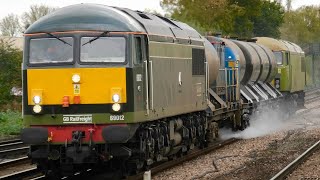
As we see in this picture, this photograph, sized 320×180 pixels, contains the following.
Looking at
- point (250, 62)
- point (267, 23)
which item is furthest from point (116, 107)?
point (267, 23)

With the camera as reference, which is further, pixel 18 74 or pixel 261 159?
pixel 18 74

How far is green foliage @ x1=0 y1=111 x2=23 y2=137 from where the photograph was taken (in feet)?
84.2

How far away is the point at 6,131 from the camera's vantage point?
84.2 ft

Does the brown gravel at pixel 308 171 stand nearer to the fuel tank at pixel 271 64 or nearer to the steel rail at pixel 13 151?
the steel rail at pixel 13 151

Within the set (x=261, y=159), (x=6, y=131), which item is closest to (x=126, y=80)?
(x=261, y=159)

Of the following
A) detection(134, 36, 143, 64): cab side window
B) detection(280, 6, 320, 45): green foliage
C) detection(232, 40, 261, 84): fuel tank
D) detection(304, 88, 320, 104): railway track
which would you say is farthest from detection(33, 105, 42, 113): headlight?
detection(280, 6, 320, 45): green foliage

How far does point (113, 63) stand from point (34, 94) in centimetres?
155

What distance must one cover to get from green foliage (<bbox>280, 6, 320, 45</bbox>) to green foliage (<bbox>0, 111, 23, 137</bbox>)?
230ft

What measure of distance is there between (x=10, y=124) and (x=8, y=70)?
9.21 metres

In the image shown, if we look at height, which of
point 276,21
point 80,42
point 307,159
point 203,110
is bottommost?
point 307,159

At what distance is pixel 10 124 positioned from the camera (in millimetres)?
27094

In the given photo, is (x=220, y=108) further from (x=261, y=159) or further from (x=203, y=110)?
(x=261, y=159)

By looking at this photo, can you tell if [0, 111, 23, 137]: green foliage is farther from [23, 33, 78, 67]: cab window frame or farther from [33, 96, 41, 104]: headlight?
[33, 96, 41, 104]: headlight

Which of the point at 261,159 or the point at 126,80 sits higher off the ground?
the point at 126,80
